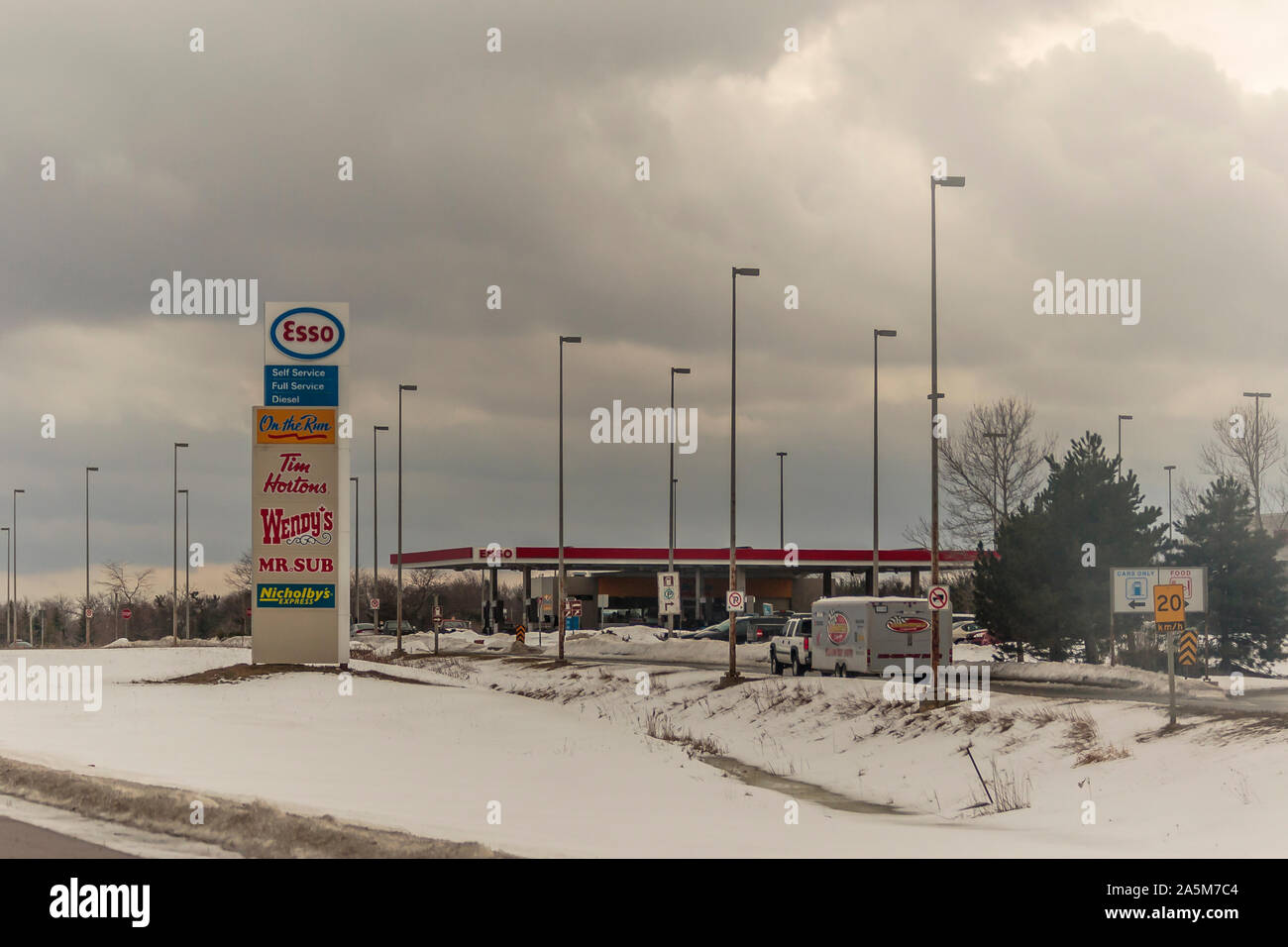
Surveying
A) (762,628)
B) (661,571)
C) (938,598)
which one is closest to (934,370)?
(938,598)

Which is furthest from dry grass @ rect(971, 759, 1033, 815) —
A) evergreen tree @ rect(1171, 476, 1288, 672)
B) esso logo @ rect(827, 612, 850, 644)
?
evergreen tree @ rect(1171, 476, 1288, 672)

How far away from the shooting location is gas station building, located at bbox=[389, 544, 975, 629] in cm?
9419

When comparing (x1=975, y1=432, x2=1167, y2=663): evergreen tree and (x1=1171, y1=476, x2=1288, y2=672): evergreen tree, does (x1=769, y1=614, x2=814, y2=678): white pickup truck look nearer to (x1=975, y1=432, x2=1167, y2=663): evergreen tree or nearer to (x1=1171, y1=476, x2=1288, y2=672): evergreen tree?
(x1=975, y1=432, x2=1167, y2=663): evergreen tree

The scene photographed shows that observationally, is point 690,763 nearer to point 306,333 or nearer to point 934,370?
point 934,370

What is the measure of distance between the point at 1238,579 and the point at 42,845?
148ft

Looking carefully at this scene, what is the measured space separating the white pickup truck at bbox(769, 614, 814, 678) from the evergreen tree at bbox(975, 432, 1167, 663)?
8967mm

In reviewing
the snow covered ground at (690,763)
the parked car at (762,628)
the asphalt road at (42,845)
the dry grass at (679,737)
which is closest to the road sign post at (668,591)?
the parked car at (762,628)

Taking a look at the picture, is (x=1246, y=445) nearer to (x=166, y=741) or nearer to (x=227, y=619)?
(x=166, y=741)

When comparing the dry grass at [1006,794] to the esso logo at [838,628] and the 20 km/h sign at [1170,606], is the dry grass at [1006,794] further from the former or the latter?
the esso logo at [838,628]

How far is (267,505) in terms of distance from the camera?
40.4 meters

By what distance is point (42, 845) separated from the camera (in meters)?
12.1

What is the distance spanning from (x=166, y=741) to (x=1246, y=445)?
56.6m

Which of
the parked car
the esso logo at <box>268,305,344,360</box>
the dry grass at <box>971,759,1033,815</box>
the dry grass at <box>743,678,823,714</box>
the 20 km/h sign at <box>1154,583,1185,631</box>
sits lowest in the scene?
the parked car

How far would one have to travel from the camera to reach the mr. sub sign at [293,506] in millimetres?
40344
